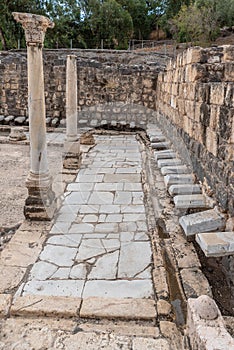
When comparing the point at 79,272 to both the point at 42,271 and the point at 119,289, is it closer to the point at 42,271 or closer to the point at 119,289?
the point at 42,271

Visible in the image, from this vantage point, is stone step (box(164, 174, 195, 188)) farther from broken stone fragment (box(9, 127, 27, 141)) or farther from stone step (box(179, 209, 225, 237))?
broken stone fragment (box(9, 127, 27, 141))

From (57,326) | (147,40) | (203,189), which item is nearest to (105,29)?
(147,40)

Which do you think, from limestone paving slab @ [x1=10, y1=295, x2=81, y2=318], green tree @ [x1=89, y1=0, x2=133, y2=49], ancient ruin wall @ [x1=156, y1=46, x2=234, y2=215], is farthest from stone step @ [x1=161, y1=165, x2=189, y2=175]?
green tree @ [x1=89, y1=0, x2=133, y2=49]

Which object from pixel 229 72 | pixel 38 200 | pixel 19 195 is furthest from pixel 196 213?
pixel 19 195

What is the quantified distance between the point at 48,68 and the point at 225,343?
1264cm

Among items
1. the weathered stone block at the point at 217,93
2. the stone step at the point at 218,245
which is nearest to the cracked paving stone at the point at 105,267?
the stone step at the point at 218,245

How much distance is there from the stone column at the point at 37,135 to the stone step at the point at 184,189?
201 centimetres

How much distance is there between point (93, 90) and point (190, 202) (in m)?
9.02

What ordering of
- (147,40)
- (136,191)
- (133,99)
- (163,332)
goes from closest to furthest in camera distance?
(163,332)
(136,191)
(133,99)
(147,40)

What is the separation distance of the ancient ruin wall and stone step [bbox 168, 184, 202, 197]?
0.69 ft

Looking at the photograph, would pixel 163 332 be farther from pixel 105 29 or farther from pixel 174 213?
pixel 105 29

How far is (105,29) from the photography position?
3050 cm

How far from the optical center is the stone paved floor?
3.41 meters

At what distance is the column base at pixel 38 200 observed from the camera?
16.0ft
